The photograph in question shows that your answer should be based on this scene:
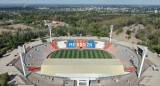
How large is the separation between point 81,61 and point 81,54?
36.1 ft

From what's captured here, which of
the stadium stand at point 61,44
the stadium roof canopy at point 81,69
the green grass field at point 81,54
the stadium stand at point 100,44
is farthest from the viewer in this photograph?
the stadium stand at point 100,44

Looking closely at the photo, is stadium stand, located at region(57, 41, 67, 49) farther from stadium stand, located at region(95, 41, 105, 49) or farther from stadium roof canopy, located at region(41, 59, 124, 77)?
stadium roof canopy, located at region(41, 59, 124, 77)

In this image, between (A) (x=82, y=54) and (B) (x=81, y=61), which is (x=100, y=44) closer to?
(A) (x=82, y=54)

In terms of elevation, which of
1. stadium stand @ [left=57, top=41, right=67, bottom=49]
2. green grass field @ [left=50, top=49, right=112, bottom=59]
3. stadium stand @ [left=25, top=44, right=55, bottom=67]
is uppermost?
stadium stand @ [left=57, top=41, right=67, bottom=49]

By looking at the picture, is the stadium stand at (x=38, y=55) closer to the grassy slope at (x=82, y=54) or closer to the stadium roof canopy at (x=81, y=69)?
the grassy slope at (x=82, y=54)

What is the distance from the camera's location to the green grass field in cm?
3238

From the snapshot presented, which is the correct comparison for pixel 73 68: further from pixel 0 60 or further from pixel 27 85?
pixel 0 60

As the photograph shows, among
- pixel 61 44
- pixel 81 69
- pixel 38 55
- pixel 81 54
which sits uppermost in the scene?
pixel 61 44

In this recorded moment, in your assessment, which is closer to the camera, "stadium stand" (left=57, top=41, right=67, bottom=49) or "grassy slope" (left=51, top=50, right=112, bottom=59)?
"grassy slope" (left=51, top=50, right=112, bottom=59)

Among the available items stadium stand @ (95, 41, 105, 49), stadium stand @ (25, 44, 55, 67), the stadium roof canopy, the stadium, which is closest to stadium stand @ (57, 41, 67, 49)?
the stadium

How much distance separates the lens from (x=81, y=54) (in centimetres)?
3400

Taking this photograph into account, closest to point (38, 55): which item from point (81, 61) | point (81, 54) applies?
point (81, 54)

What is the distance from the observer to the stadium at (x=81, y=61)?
20.9m

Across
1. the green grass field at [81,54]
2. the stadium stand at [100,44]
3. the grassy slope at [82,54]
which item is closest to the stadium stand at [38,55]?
the green grass field at [81,54]
